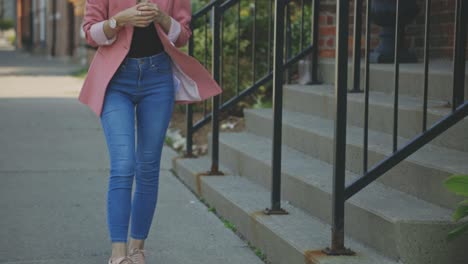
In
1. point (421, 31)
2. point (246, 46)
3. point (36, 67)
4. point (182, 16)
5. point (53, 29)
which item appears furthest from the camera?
point (53, 29)

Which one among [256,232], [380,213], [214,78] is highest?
[214,78]

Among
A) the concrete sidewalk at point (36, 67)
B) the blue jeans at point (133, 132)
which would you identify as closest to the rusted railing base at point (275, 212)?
the blue jeans at point (133, 132)

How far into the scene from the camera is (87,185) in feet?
19.9

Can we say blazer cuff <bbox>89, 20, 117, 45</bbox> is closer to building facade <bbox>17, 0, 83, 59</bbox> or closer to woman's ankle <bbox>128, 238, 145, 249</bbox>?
woman's ankle <bbox>128, 238, 145, 249</bbox>

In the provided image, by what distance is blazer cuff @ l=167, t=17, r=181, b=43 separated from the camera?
3.81 m

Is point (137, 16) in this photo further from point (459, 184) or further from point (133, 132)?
point (459, 184)

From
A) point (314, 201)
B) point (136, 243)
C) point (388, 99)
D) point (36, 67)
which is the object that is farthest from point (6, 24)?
point (136, 243)

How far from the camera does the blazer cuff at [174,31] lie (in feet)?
12.5

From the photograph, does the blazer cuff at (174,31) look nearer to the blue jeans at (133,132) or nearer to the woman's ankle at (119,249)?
the blue jeans at (133,132)

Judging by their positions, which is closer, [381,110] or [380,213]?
[380,213]

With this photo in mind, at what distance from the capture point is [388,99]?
522 centimetres

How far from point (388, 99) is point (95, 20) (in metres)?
2.15

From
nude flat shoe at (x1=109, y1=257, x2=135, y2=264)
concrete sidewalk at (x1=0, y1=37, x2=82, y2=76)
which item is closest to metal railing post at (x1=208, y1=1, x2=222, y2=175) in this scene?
nude flat shoe at (x1=109, y1=257, x2=135, y2=264)

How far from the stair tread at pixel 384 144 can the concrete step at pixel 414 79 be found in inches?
16.1
